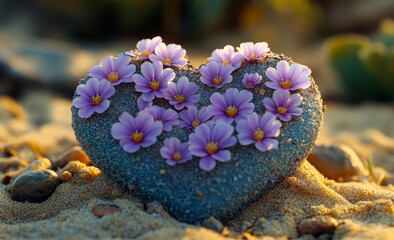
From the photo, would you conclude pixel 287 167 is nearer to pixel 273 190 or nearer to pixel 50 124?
pixel 273 190

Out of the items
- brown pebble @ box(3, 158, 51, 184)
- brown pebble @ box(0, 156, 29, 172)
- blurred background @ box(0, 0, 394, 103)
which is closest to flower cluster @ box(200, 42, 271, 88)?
brown pebble @ box(3, 158, 51, 184)

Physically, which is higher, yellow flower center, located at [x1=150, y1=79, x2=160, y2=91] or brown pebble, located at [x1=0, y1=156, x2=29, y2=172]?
yellow flower center, located at [x1=150, y1=79, x2=160, y2=91]

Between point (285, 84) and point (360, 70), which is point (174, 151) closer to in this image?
point (285, 84)

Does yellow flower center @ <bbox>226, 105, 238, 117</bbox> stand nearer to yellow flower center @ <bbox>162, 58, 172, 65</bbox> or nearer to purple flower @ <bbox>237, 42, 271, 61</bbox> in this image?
purple flower @ <bbox>237, 42, 271, 61</bbox>

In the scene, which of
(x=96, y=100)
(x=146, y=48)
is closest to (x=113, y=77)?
(x=96, y=100)

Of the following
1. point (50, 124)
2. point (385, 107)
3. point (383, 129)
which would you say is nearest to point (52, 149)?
point (50, 124)
